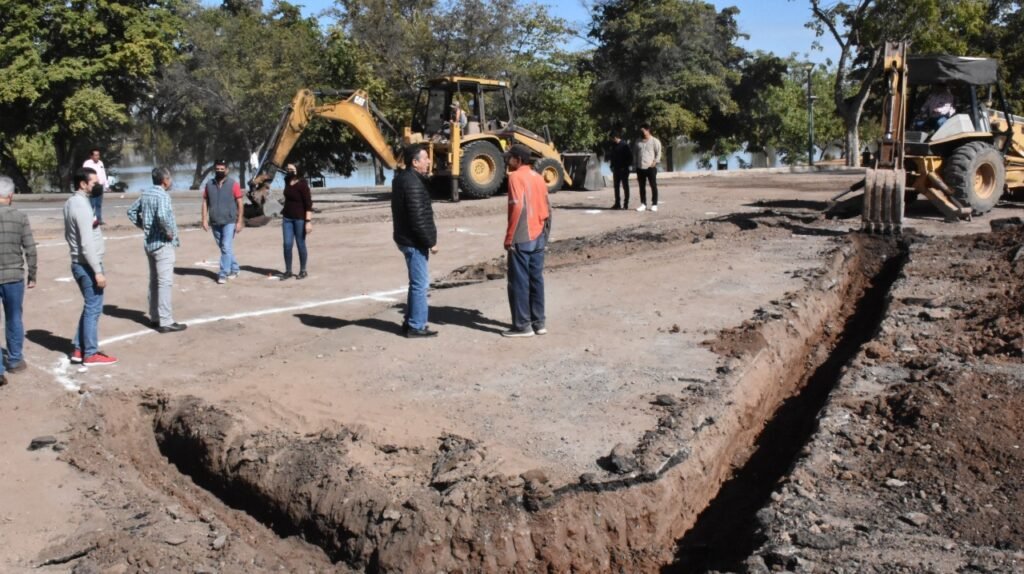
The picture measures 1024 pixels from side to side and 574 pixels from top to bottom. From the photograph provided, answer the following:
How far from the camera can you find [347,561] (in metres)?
5.22

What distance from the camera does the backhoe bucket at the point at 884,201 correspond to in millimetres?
14453

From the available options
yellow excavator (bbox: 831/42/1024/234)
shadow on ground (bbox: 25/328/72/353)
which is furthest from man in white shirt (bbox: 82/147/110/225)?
yellow excavator (bbox: 831/42/1024/234)

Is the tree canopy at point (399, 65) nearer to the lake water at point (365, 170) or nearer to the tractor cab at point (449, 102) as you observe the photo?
the lake water at point (365, 170)

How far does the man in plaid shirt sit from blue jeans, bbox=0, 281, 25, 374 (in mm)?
1506

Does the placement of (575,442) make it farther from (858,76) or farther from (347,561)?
(858,76)

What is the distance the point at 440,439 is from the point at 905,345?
14.2 ft

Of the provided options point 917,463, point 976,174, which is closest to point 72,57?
point 976,174

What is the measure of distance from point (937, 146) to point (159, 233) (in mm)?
12876

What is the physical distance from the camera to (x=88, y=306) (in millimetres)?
8477

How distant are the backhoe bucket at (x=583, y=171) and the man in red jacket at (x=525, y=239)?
1616cm

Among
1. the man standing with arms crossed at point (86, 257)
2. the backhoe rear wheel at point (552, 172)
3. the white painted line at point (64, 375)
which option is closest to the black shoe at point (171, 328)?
the white painted line at point (64, 375)

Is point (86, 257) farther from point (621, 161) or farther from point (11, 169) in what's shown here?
point (11, 169)

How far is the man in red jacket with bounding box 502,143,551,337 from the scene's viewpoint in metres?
8.59

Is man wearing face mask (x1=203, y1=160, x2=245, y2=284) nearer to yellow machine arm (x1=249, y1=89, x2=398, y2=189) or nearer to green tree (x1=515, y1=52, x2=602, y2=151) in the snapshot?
yellow machine arm (x1=249, y1=89, x2=398, y2=189)
